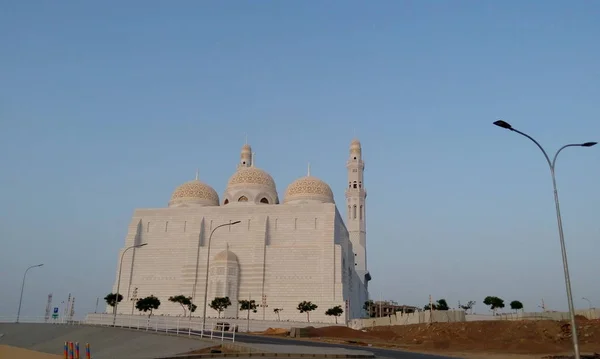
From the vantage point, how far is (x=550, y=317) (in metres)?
43.5

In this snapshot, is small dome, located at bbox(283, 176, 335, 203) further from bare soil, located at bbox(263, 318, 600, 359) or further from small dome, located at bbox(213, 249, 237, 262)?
bare soil, located at bbox(263, 318, 600, 359)

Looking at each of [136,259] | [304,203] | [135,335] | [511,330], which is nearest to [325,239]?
[304,203]

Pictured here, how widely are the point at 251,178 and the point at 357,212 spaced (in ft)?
60.4

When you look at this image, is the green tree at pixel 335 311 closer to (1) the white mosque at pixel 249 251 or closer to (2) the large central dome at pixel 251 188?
(1) the white mosque at pixel 249 251

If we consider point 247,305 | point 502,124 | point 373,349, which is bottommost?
point 373,349

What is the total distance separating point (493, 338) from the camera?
36.4 metres

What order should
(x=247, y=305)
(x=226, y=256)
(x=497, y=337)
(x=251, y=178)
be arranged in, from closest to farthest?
1. (x=497, y=337)
2. (x=247, y=305)
3. (x=226, y=256)
4. (x=251, y=178)

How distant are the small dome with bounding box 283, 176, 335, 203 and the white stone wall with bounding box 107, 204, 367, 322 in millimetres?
4428

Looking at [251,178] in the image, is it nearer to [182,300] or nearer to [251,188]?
[251,188]

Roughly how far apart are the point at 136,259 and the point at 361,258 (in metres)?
35.3

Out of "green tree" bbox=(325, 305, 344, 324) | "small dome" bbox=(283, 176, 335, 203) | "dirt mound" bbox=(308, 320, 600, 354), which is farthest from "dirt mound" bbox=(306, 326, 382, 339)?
"small dome" bbox=(283, 176, 335, 203)

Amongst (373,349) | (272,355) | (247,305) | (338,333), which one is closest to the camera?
(272,355)

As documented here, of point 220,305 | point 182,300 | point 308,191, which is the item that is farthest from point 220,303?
point 308,191

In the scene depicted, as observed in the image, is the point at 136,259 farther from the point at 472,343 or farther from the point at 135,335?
the point at 472,343
